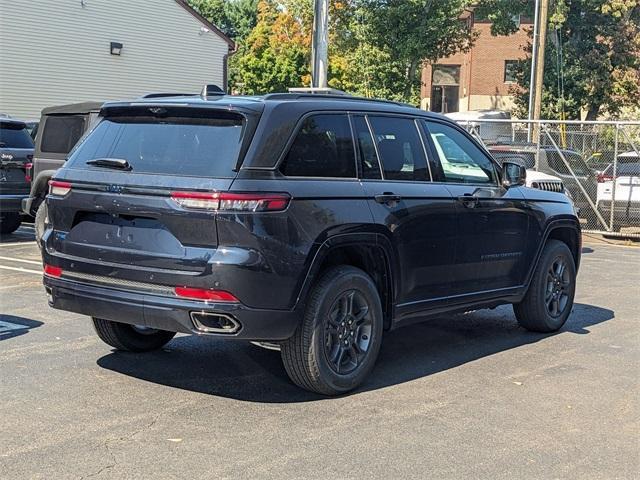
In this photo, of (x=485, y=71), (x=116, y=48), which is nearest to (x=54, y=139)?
(x=116, y=48)

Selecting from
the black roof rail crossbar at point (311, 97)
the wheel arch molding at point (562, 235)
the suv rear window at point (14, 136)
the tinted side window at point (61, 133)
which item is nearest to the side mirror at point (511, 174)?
the wheel arch molding at point (562, 235)

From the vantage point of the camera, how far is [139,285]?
486 centimetres

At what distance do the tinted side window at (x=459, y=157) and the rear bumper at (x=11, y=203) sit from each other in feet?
24.9

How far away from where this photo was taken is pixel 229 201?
15.1ft

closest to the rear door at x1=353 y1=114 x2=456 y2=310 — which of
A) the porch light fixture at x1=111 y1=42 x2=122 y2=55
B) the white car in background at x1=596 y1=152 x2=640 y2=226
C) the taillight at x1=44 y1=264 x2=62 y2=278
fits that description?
the taillight at x1=44 y1=264 x2=62 y2=278

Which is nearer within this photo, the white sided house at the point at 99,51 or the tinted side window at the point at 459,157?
the tinted side window at the point at 459,157

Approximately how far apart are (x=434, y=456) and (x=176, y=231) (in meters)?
1.92

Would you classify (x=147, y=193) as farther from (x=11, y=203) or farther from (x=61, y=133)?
(x=11, y=203)

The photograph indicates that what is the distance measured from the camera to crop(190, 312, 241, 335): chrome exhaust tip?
4698mm

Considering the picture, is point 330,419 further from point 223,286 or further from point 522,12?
point 522,12

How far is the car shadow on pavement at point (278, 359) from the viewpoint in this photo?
5414 mm

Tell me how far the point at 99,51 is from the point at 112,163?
24308mm

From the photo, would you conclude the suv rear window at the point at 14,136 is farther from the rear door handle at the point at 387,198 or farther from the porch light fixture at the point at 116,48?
the porch light fixture at the point at 116,48

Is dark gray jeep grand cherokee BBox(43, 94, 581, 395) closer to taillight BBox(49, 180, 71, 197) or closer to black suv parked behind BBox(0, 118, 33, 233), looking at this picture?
taillight BBox(49, 180, 71, 197)
